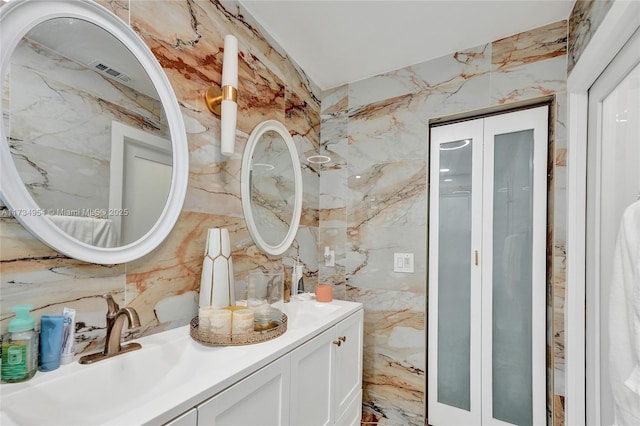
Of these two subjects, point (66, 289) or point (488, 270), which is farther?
point (488, 270)

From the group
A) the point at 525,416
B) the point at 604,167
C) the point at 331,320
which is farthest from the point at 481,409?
the point at 604,167

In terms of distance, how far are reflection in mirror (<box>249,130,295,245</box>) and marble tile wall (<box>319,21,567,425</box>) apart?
441 mm

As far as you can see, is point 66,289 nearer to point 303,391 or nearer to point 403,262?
point 303,391

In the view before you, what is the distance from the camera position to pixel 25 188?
741mm

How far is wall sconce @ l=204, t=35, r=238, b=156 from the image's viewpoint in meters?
1.22

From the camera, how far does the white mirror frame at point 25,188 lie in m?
0.72

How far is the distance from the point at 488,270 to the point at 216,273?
1509 mm

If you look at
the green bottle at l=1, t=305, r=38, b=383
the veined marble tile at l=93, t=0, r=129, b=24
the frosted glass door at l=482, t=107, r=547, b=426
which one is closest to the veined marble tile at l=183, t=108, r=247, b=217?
the veined marble tile at l=93, t=0, r=129, b=24

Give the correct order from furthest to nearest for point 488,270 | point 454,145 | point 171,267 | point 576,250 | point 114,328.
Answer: point 454,145, point 488,270, point 576,250, point 171,267, point 114,328

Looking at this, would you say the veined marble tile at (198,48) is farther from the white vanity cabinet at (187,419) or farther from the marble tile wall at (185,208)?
the white vanity cabinet at (187,419)

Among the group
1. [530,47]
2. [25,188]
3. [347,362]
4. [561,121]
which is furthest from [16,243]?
[530,47]

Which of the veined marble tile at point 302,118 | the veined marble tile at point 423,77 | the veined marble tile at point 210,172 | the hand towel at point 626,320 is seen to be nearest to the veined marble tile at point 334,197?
the veined marble tile at point 302,118

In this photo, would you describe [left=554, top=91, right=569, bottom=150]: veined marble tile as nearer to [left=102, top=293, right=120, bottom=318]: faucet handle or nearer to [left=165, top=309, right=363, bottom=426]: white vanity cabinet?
[left=165, top=309, right=363, bottom=426]: white vanity cabinet

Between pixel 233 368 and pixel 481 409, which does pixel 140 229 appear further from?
pixel 481 409
